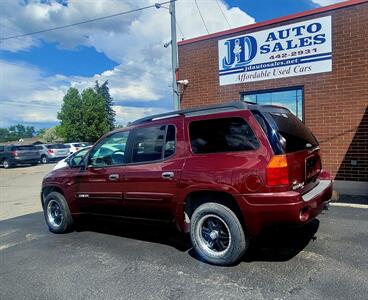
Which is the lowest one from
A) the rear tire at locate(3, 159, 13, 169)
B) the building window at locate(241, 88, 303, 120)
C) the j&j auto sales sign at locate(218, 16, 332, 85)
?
the rear tire at locate(3, 159, 13, 169)

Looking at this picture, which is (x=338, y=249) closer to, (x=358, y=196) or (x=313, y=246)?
(x=313, y=246)

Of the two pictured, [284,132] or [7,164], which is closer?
[284,132]

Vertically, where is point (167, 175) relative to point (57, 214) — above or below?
above

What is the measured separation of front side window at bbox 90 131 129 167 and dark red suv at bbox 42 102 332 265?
0.02 meters

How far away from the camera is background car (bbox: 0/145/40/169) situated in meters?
27.6

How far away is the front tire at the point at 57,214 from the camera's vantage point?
645cm

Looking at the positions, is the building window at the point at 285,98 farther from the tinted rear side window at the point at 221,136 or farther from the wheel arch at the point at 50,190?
the wheel arch at the point at 50,190

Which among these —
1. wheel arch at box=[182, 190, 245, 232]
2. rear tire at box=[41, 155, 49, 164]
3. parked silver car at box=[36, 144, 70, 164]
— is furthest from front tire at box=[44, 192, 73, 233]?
rear tire at box=[41, 155, 49, 164]

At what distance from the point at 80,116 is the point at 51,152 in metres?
32.0

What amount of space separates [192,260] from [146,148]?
1.67m

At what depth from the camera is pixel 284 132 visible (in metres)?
4.45

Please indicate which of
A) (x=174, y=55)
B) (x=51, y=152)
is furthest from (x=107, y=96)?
(x=174, y=55)

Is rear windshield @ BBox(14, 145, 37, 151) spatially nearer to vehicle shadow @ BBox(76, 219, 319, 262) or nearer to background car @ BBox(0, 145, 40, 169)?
background car @ BBox(0, 145, 40, 169)

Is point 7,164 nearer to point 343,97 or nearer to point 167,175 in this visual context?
point 343,97
